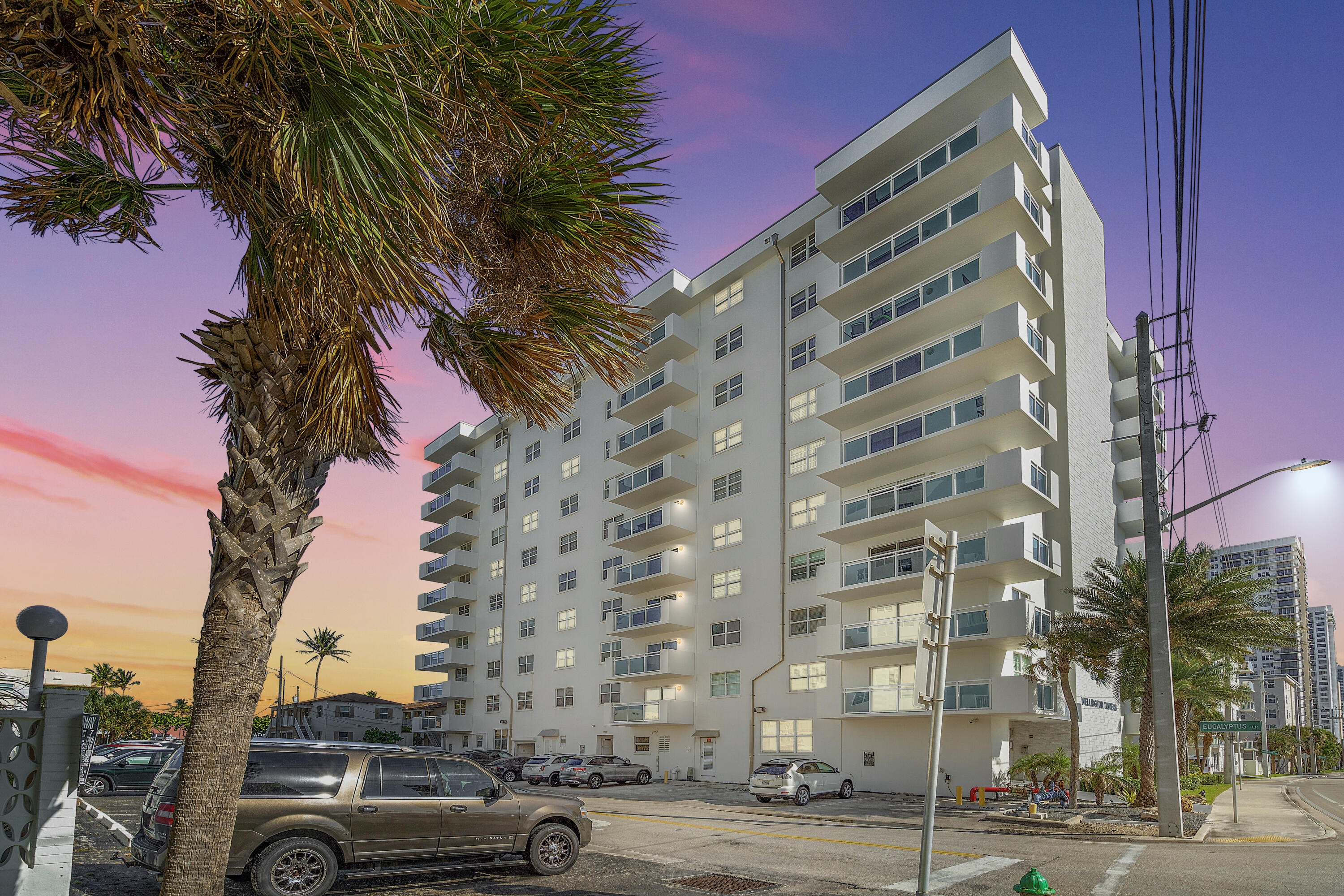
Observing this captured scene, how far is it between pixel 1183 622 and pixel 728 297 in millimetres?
26705

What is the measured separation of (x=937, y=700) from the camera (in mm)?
7508

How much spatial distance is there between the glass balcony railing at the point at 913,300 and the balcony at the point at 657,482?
438 inches

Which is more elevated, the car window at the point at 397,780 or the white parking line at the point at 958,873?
the car window at the point at 397,780

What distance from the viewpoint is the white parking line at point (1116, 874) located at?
11172mm

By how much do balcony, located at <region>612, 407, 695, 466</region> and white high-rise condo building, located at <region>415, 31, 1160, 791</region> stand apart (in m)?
0.19

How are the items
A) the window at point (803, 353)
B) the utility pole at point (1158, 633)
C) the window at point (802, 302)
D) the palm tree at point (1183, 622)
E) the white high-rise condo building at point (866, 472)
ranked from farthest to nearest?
1. the window at point (802, 302)
2. the window at point (803, 353)
3. the white high-rise condo building at point (866, 472)
4. the palm tree at point (1183, 622)
5. the utility pole at point (1158, 633)

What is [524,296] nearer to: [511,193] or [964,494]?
[511,193]

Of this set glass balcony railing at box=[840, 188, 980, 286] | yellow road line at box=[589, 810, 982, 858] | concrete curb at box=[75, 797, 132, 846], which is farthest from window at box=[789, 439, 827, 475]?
concrete curb at box=[75, 797, 132, 846]

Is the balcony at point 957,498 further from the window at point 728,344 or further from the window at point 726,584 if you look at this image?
the window at point 728,344

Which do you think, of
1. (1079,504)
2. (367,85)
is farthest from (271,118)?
(1079,504)

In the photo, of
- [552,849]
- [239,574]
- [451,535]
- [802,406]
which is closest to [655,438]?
[802,406]

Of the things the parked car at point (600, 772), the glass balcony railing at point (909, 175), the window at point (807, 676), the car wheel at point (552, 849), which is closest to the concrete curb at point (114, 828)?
the car wheel at point (552, 849)

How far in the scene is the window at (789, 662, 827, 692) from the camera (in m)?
35.2

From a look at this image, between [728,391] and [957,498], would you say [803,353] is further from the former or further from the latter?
[957,498]
